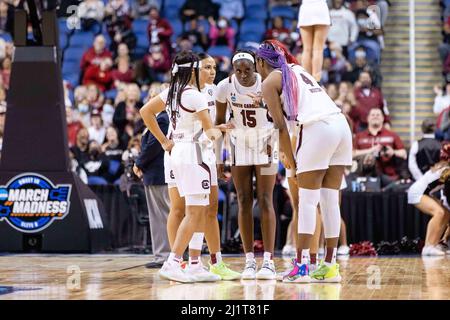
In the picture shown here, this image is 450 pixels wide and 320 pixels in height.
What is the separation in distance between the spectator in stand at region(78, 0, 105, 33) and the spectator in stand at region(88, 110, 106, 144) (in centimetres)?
353

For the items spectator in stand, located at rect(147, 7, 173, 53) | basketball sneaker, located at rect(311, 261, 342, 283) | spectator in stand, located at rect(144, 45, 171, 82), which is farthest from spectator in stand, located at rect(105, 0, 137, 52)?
basketball sneaker, located at rect(311, 261, 342, 283)

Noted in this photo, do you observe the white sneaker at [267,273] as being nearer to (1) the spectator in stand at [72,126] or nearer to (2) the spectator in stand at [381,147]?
(2) the spectator in stand at [381,147]

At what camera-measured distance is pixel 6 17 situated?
21375 mm

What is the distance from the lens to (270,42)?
9070 millimetres

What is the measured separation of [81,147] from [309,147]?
8782 mm

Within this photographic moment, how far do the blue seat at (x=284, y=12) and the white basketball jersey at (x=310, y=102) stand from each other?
1207cm

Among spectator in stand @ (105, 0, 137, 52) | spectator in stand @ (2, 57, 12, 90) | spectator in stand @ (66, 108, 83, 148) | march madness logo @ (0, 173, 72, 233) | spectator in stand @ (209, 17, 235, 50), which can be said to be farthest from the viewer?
spectator in stand @ (105, 0, 137, 52)

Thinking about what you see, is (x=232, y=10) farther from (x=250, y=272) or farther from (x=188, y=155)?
(x=188, y=155)

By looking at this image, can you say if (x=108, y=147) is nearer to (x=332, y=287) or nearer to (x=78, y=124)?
(x=78, y=124)

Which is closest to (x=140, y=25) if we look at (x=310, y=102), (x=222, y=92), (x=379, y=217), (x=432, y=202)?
(x=379, y=217)

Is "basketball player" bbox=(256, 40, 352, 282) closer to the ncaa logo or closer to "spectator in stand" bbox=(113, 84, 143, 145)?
the ncaa logo

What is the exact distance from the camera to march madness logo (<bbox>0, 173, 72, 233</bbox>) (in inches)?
535

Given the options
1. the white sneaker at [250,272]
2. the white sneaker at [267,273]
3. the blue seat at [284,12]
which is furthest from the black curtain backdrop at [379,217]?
the blue seat at [284,12]

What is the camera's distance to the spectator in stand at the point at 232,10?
2123 cm
